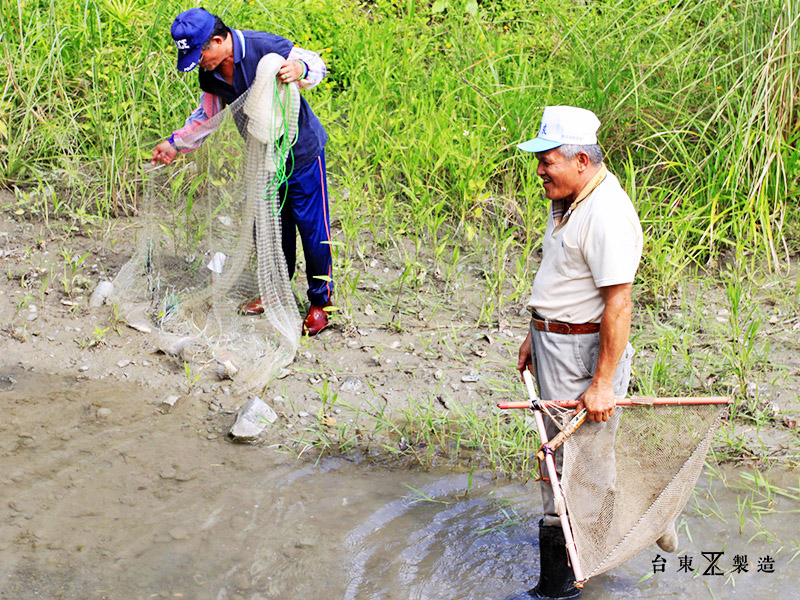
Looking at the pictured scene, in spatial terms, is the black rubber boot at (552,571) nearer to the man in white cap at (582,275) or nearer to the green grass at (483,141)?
the man in white cap at (582,275)

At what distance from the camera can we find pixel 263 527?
347 cm

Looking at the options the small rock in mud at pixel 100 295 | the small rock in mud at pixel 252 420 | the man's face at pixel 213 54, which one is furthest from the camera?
the small rock in mud at pixel 100 295

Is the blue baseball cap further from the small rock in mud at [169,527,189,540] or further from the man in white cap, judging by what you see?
the small rock in mud at [169,527,189,540]

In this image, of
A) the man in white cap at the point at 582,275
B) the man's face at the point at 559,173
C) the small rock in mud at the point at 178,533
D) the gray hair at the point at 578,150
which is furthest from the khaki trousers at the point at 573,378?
the small rock in mud at the point at 178,533

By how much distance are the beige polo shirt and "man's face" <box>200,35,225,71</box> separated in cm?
194

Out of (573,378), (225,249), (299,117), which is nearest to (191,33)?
(299,117)

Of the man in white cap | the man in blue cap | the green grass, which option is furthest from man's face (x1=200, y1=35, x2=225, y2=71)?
the man in white cap

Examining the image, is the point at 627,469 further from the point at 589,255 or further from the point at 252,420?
the point at 252,420

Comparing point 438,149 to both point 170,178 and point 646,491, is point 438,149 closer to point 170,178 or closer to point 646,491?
point 170,178

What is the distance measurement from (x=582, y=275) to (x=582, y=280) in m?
0.02

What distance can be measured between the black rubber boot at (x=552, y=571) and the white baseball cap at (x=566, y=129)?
1.31 meters

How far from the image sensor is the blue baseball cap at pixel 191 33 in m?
3.67

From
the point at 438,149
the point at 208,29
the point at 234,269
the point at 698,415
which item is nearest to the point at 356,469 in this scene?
the point at 234,269

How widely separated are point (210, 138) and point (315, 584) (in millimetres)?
2193
